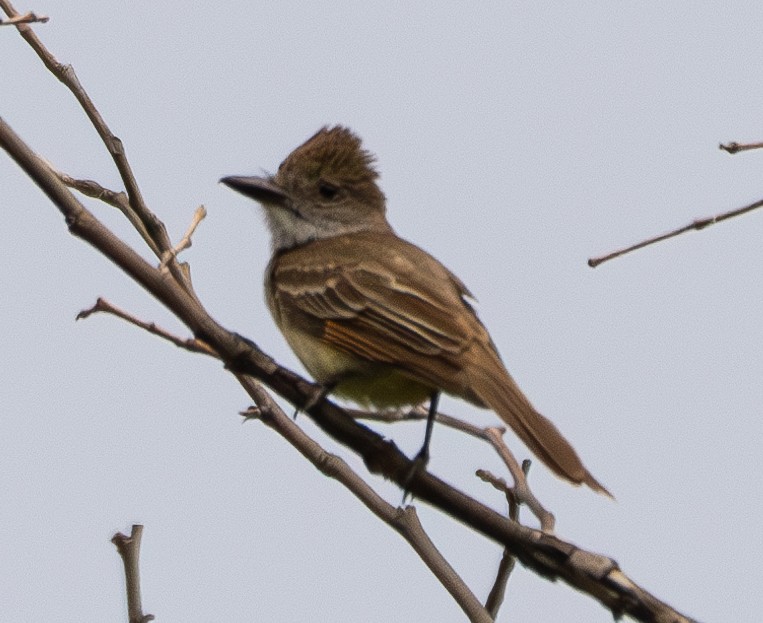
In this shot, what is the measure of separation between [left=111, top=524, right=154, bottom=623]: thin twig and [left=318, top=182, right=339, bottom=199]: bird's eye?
3813mm

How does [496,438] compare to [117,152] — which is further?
[496,438]

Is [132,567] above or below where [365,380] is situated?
below

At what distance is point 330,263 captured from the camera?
5961 millimetres

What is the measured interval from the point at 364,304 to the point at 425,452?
881 mm

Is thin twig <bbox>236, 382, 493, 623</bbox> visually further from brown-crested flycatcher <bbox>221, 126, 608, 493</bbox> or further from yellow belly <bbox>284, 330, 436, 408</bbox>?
yellow belly <bbox>284, 330, 436, 408</bbox>

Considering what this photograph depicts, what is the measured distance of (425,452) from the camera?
4809 mm

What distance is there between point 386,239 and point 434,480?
2.68m

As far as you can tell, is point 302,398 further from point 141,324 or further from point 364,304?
point 364,304

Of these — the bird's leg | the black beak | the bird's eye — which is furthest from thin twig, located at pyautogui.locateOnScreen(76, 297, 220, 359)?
the bird's eye

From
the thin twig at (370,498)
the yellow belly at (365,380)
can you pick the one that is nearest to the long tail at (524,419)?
the yellow belly at (365,380)

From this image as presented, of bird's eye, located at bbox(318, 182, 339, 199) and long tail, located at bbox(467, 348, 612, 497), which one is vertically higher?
bird's eye, located at bbox(318, 182, 339, 199)

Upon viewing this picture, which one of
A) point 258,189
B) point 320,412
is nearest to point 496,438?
point 320,412

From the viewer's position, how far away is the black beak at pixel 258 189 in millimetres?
6375

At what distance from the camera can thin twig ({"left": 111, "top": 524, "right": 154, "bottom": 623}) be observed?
127 inches
